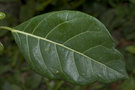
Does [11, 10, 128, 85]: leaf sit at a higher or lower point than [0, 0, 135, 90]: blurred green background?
higher

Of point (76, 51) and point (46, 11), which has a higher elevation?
point (76, 51)

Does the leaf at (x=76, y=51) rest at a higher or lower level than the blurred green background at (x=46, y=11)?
higher

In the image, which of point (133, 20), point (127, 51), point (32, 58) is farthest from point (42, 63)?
point (133, 20)

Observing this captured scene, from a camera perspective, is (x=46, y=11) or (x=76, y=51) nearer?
(x=76, y=51)

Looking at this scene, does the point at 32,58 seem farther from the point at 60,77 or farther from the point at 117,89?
the point at 117,89

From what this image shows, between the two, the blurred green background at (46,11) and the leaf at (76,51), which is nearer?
the leaf at (76,51)
